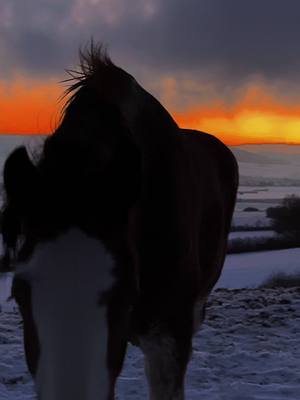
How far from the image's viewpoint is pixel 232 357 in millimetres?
5379

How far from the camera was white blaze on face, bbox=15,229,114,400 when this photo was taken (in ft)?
5.37

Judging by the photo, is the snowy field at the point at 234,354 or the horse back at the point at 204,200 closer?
the horse back at the point at 204,200

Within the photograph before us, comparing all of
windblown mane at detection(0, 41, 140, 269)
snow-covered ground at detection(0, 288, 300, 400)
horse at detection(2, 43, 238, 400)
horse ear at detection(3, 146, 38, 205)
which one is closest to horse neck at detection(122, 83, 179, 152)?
horse at detection(2, 43, 238, 400)

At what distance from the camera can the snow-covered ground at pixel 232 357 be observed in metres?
4.64

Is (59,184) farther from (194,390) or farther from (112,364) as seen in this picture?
(194,390)

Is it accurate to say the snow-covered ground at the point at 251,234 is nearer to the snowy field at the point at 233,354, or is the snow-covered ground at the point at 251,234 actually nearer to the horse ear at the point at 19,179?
the snowy field at the point at 233,354

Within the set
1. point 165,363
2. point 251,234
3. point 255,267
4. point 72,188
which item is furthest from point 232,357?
point 251,234

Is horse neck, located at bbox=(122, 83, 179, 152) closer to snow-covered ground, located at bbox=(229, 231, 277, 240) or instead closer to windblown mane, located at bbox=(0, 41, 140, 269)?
windblown mane, located at bbox=(0, 41, 140, 269)

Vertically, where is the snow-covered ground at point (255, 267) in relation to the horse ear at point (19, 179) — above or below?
below

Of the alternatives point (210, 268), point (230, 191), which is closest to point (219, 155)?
point (230, 191)

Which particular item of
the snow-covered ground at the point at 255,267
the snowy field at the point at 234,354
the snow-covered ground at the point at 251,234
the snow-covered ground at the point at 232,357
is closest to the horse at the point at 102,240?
the snowy field at the point at 234,354

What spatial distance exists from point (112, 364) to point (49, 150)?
32.1 inches

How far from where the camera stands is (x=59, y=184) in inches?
81.2

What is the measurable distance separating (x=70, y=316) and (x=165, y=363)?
1495mm
